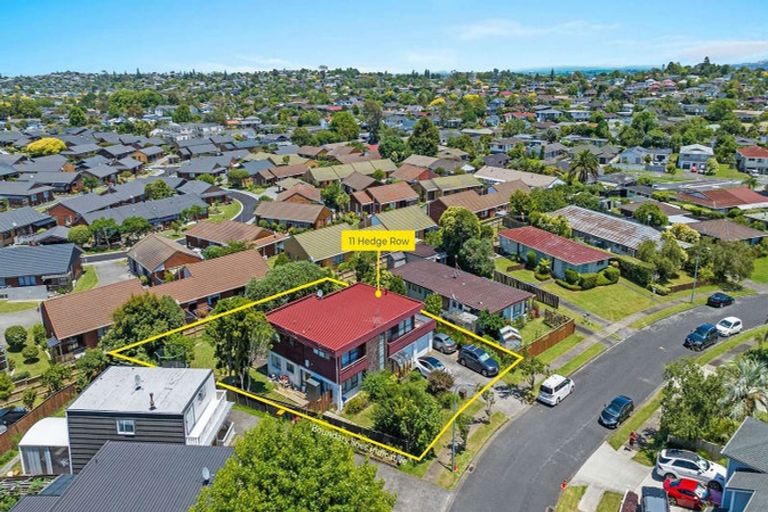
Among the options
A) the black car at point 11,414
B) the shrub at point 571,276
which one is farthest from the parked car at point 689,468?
the black car at point 11,414

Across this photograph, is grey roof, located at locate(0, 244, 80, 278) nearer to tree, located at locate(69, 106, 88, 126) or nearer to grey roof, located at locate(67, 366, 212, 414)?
grey roof, located at locate(67, 366, 212, 414)

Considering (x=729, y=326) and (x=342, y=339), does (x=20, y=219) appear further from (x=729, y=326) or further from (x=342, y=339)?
(x=729, y=326)

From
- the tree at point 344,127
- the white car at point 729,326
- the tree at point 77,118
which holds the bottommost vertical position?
the white car at point 729,326

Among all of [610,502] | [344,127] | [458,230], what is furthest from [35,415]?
[344,127]

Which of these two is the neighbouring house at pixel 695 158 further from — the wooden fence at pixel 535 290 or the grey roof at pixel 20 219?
the grey roof at pixel 20 219

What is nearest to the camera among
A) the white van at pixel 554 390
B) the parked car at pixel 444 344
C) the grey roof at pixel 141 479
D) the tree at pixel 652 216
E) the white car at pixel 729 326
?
the grey roof at pixel 141 479

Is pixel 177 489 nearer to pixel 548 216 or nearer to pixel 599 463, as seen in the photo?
pixel 599 463
